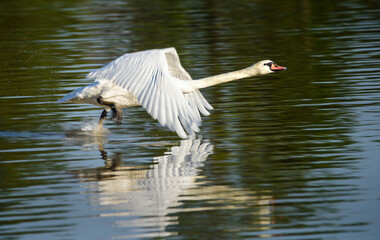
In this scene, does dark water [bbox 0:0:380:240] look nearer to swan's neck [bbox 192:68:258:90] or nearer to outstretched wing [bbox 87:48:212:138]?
outstretched wing [bbox 87:48:212:138]

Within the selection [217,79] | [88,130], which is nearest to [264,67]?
[217,79]

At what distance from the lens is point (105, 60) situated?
1755 centimetres

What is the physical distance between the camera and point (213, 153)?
371 inches

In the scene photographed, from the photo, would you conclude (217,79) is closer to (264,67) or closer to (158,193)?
(264,67)

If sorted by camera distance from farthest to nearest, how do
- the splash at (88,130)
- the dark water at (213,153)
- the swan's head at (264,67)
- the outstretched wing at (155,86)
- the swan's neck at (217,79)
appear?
the swan's head at (264,67)
the splash at (88,130)
the swan's neck at (217,79)
the outstretched wing at (155,86)
the dark water at (213,153)

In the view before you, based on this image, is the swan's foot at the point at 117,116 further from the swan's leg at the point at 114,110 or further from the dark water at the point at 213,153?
the dark water at the point at 213,153

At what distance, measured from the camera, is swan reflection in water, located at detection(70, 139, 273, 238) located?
6.94 metres

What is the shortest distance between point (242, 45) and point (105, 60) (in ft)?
12.7

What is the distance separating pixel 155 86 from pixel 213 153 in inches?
43.4

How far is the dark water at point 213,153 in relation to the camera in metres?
6.93

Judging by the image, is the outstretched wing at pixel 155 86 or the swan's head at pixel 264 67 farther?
the swan's head at pixel 264 67

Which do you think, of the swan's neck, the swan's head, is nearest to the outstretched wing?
the swan's neck

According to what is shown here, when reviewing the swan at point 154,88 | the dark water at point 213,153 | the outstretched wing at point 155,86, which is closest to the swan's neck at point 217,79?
the swan at point 154,88

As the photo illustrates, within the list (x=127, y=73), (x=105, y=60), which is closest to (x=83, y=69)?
(x=105, y=60)
